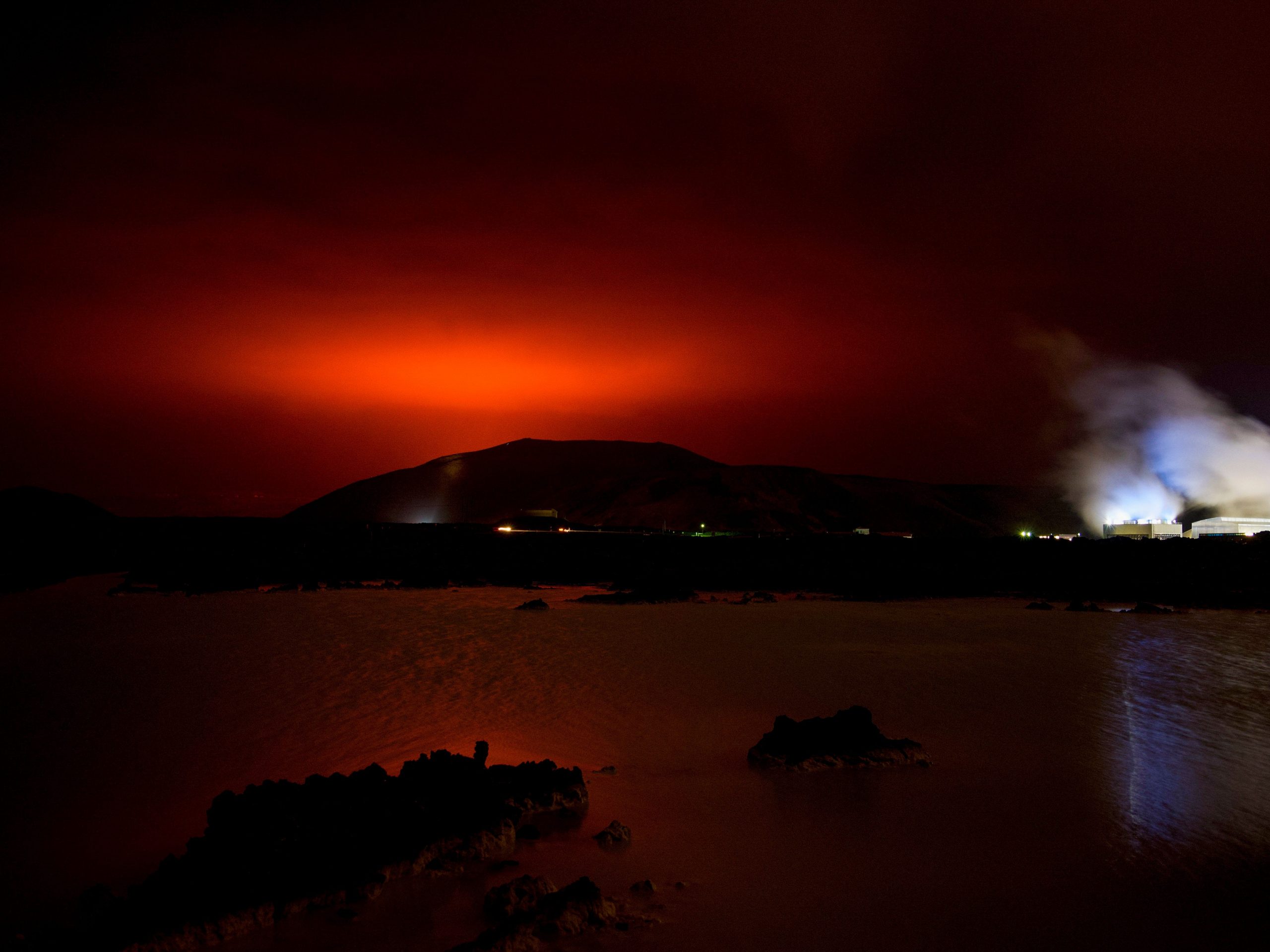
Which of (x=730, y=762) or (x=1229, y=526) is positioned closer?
(x=730, y=762)

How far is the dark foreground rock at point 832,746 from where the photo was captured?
27.4 feet

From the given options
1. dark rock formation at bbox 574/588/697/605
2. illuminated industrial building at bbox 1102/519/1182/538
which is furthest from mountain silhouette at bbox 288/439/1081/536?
dark rock formation at bbox 574/588/697/605

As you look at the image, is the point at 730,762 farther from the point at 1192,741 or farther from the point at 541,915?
the point at 1192,741

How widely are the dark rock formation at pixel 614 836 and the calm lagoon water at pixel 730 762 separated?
101 millimetres

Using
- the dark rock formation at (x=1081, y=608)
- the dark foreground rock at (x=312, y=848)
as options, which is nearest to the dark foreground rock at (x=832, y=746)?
the dark foreground rock at (x=312, y=848)

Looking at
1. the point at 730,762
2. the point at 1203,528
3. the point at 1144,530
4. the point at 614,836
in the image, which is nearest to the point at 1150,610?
the point at 730,762

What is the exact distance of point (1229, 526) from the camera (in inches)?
2559

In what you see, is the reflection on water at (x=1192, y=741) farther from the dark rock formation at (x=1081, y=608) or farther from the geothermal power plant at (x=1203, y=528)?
the geothermal power plant at (x=1203, y=528)

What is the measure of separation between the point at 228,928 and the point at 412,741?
13.6 feet

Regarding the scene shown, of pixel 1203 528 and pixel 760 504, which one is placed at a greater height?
pixel 760 504

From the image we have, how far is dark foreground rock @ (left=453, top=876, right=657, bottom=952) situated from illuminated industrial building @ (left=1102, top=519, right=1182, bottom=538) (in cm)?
7109

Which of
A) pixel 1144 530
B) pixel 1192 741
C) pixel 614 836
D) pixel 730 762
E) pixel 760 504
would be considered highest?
pixel 760 504

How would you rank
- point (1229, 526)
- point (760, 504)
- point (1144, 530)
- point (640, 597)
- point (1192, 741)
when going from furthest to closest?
point (760, 504)
point (1144, 530)
point (1229, 526)
point (640, 597)
point (1192, 741)

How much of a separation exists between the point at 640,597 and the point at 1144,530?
203 ft
